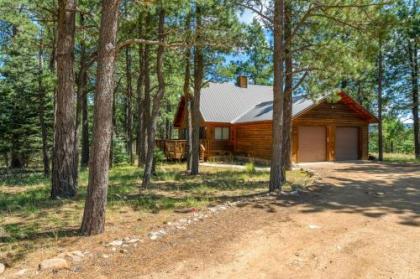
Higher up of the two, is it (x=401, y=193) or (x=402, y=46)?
(x=402, y=46)

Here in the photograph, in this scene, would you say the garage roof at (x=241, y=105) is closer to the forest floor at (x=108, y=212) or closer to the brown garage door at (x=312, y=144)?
the brown garage door at (x=312, y=144)

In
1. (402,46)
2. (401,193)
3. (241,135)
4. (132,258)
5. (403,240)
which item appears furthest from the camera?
(402,46)

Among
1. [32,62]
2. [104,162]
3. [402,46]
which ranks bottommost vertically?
[104,162]

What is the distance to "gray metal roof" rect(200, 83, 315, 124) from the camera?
66.5 feet

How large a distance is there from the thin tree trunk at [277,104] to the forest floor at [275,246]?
1.46m

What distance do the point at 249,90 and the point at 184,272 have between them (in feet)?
75.3

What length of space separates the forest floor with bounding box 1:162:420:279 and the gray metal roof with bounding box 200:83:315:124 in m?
12.3

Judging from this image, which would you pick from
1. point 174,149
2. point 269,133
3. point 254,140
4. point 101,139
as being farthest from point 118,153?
point 101,139

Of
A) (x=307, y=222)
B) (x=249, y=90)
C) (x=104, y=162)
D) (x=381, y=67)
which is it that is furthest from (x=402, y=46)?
(x=104, y=162)

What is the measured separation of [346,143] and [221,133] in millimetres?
7562

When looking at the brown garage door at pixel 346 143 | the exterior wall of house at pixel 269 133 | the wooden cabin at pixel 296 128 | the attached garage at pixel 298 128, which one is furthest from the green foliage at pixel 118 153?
the brown garage door at pixel 346 143

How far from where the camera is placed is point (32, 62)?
59.8ft

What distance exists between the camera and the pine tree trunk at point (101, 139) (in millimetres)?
5238

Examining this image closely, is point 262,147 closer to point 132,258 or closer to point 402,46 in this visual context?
point 402,46
